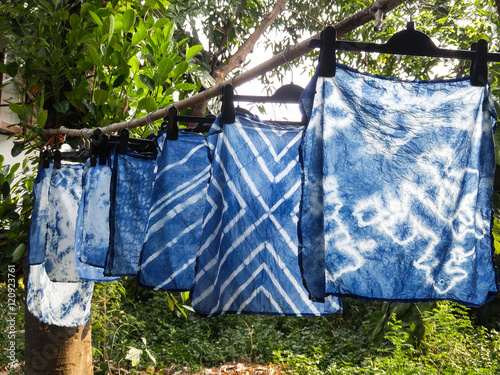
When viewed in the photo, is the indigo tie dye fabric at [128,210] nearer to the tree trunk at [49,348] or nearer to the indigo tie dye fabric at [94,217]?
the indigo tie dye fabric at [94,217]

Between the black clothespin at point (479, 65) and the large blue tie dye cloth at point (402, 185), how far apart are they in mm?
16

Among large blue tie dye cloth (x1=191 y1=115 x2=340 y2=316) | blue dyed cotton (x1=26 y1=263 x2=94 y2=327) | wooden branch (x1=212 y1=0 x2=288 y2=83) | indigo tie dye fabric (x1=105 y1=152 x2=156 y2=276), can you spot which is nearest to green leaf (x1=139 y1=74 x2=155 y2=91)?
indigo tie dye fabric (x1=105 y1=152 x2=156 y2=276)

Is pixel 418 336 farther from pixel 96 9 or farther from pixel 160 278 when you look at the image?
pixel 96 9

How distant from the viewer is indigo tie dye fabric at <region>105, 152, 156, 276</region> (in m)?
1.49

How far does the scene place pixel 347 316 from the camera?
5.51m

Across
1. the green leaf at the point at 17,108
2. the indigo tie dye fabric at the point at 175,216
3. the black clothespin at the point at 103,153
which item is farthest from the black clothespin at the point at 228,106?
the green leaf at the point at 17,108

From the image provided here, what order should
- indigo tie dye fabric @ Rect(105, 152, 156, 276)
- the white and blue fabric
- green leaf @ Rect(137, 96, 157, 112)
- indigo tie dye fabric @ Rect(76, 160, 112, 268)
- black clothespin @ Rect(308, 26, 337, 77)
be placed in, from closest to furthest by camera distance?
black clothespin @ Rect(308, 26, 337, 77)
indigo tie dye fabric @ Rect(105, 152, 156, 276)
indigo tie dye fabric @ Rect(76, 160, 112, 268)
the white and blue fabric
green leaf @ Rect(137, 96, 157, 112)

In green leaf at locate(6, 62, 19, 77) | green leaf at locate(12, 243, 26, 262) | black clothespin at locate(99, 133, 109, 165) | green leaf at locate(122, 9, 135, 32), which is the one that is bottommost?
green leaf at locate(12, 243, 26, 262)

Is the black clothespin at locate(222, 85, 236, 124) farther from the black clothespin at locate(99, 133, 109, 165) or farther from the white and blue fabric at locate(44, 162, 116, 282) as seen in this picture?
the white and blue fabric at locate(44, 162, 116, 282)

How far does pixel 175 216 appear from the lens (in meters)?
1.32

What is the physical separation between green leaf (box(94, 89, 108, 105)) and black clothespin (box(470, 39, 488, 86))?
1579 mm

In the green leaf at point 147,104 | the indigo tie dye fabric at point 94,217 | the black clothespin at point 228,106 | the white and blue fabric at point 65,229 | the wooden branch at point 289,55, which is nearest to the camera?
the wooden branch at point 289,55

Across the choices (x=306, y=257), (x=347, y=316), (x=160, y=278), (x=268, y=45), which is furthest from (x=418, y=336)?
(x=268, y=45)

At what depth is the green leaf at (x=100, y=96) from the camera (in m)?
2.10
